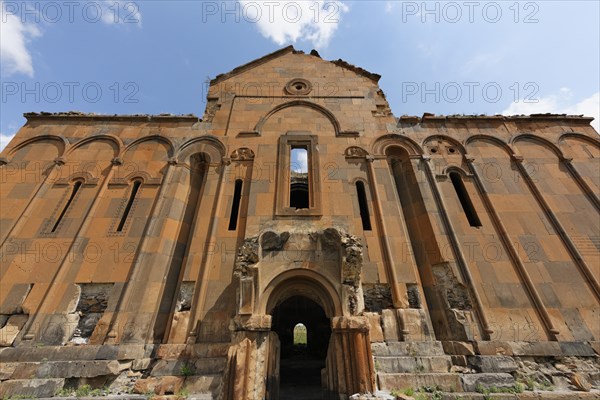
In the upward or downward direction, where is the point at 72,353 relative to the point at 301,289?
downward

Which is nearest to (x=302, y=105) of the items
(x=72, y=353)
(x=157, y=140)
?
(x=157, y=140)

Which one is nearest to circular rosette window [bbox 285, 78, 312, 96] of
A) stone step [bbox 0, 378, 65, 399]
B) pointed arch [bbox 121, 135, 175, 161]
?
pointed arch [bbox 121, 135, 175, 161]

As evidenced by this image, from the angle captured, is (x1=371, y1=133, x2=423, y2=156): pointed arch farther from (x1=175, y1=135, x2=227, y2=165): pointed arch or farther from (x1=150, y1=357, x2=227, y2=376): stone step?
(x1=150, y1=357, x2=227, y2=376): stone step

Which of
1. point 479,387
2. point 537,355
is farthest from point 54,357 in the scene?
point 537,355

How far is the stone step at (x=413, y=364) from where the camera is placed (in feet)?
19.6

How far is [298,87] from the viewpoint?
11.4 metres

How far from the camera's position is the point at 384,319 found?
6848mm

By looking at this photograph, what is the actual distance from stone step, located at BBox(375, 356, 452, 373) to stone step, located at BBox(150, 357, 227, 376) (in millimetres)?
3629

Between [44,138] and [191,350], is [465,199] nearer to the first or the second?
[191,350]

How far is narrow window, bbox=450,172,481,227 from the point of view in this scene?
8.72m

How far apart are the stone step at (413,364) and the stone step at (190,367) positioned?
3629mm

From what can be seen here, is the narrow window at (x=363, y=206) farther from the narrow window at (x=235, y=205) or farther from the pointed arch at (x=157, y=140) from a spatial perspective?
the pointed arch at (x=157, y=140)

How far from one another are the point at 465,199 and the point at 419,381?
6.17 meters

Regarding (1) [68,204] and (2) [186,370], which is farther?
(1) [68,204]
